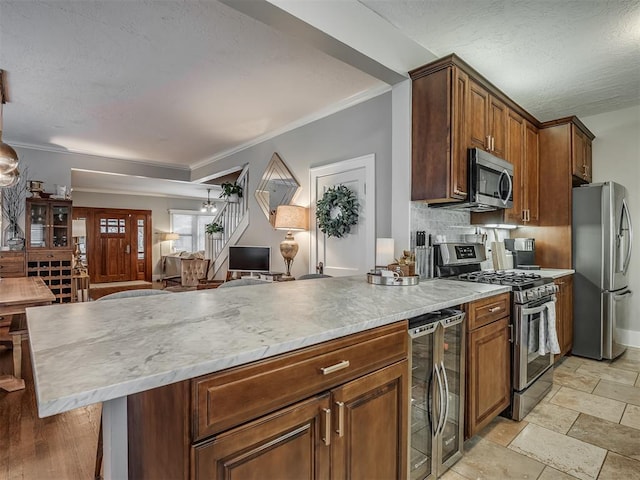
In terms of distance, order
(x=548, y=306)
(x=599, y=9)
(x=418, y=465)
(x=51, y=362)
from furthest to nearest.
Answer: (x=548, y=306), (x=599, y=9), (x=418, y=465), (x=51, y=362)

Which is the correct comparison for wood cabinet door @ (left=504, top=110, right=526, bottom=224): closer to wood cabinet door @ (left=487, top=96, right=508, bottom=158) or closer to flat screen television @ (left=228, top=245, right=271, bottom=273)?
wood cabinet door @ (left=487, top=96, right=508, bottom=158)

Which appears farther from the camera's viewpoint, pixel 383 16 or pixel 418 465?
pixel 383 16

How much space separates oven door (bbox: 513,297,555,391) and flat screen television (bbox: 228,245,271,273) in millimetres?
3098

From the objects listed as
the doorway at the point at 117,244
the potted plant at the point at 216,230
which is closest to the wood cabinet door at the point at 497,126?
the potted plant at the point at 216,230

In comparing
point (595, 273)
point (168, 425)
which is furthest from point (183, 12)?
point (595, 273)

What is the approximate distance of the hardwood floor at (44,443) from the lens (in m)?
1.84

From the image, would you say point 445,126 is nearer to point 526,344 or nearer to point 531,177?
point 526,344

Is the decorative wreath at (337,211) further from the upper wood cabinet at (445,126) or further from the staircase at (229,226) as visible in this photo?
the staircase at (229,226)

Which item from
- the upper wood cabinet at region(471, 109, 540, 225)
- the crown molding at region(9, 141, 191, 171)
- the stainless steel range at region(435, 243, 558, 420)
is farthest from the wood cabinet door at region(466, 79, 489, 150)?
the crown molding at region(9, 141, 191, 171)

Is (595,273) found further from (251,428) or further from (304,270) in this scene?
(251,428)

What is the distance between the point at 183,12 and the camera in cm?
228

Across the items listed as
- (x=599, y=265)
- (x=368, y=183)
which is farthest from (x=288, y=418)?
(x=599, y=265)

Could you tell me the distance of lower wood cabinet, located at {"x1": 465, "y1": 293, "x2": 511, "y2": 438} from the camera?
193cm

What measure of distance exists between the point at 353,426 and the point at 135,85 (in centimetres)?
353
